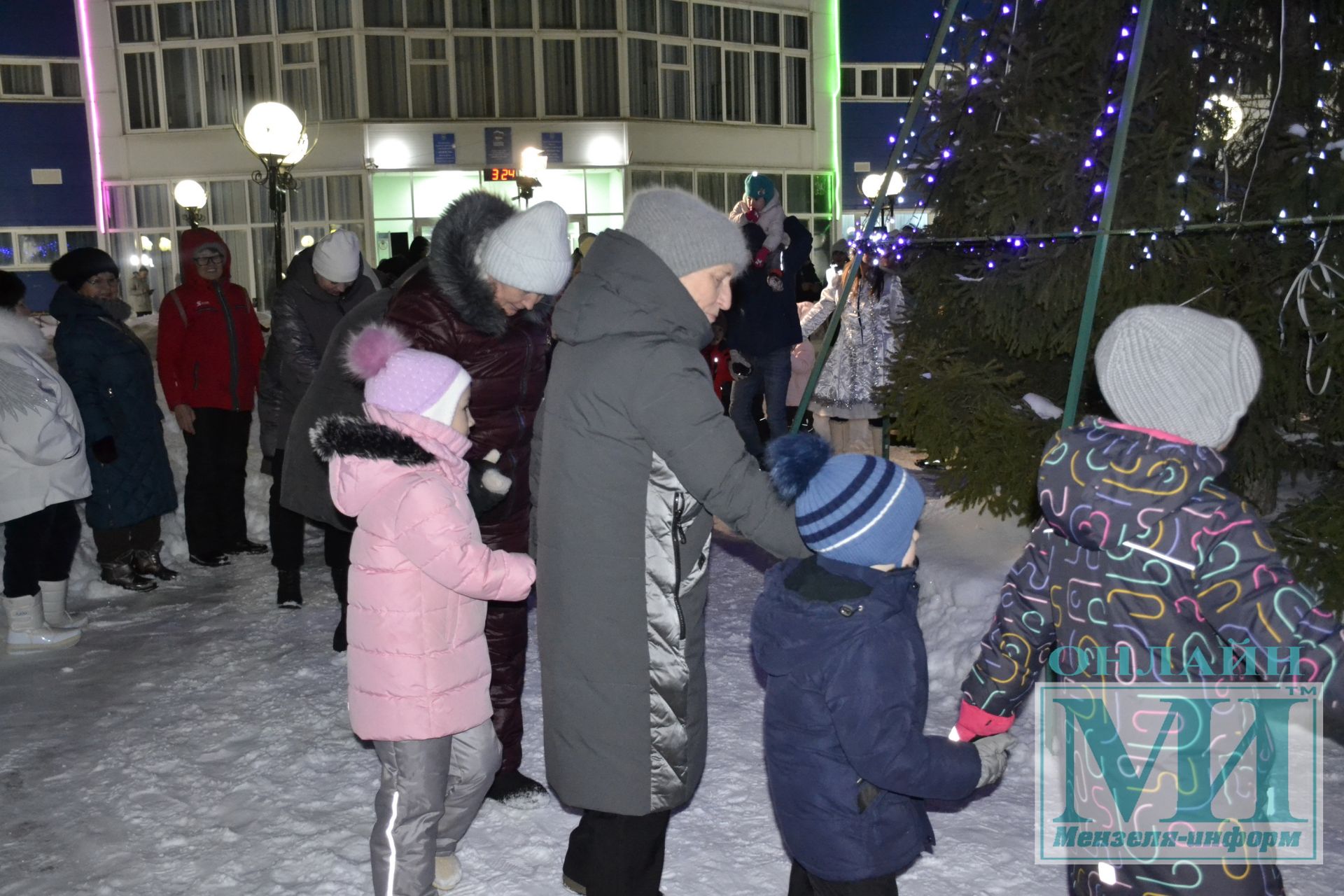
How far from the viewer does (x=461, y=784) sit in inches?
125

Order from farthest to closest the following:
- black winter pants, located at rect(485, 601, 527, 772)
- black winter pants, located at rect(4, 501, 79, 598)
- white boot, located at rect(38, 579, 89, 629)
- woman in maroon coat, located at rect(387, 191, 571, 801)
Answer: white boot, located at rect(38, 579, 89, 629) < black winter pants, located at rect(4, 501, 79, 598) < black winter pants, located at rect(485, 601, 527, 772) < woman in maroon coat, located at rect(387, 191, 571, 801)

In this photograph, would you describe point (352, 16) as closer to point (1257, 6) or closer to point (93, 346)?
point (93, 346)

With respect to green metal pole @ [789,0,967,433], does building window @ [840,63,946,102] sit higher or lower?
higher

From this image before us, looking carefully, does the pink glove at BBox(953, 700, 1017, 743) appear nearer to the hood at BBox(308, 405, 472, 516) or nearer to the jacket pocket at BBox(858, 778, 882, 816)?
the jacket pocket at BBox(858, 778, 882, 816)

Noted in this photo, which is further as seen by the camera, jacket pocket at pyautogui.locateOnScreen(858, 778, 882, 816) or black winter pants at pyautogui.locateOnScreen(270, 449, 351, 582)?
black winter pants at pyautogui.locateOnScreen(270, 449, 351, 582)

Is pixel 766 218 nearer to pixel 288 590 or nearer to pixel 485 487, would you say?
pixel 288 590

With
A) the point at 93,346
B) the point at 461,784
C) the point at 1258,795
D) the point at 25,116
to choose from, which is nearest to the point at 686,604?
the point at 461,784

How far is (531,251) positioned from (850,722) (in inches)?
69.6

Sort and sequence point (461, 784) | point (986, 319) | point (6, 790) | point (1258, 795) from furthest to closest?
point (986, 319) → point (6, 790) → point (461, 784) → point (1258, 795)

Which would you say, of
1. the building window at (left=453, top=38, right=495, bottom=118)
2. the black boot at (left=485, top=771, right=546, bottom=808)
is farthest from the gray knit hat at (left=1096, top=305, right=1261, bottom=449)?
the building window at (left=453, top=38, right=495, bottom=118)

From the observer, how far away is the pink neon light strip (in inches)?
1088

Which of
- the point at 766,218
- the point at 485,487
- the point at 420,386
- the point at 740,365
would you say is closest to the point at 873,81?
the point at 740,365

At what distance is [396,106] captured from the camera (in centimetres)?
2648

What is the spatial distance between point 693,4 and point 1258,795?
93.0ft
